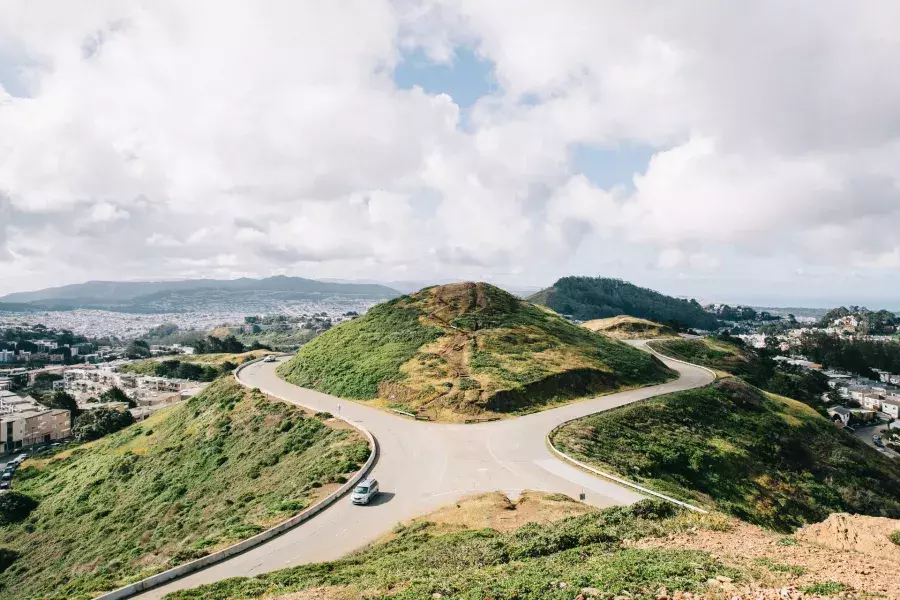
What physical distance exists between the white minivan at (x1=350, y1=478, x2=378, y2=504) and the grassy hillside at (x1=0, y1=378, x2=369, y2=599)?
2052 mm

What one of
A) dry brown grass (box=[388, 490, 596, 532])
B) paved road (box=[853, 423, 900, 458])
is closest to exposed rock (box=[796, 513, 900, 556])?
dry brown grass (box=[388, 490, 596, 532])

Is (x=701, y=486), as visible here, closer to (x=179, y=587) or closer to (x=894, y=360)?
(x=179, y=587)

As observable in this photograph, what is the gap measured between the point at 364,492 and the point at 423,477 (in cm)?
398

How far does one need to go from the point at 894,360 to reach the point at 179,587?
171513 mm

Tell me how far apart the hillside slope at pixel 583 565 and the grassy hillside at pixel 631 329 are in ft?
257

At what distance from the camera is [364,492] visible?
2120cm

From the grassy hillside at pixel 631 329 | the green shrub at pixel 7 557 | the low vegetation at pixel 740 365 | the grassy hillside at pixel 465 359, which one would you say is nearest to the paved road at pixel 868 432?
the low vegetation at pixel 740 365

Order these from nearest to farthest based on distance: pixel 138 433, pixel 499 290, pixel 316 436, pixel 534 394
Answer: pixel 316 436 → pixel 534 394 → pixel 138 433 → pixel 499 290

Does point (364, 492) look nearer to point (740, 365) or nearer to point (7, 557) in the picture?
point (7, 557)

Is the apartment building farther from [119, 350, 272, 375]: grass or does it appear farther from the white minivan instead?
the white minivan

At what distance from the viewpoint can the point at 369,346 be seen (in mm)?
53125

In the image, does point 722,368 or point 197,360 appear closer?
point 722,368

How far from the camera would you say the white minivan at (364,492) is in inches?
829

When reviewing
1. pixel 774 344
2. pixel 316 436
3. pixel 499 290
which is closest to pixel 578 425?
pixel 316 436
